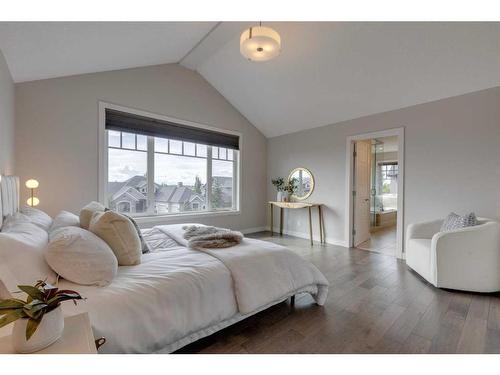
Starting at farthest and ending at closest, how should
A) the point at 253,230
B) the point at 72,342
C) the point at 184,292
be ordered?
1. the point at 253,230
2. the point at 184,292
3. the point at 72,342

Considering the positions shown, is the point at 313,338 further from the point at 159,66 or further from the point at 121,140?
the point at 159,66

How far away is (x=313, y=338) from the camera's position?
5.77ft

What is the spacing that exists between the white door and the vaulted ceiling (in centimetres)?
79

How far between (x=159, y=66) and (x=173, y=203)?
233cm

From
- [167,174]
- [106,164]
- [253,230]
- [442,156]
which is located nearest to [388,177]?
[442,156]

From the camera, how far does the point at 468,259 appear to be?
8.30 ft

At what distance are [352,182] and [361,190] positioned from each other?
1.23 feet

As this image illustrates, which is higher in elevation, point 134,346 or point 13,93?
point 13,93

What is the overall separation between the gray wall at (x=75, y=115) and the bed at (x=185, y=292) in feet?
4.11

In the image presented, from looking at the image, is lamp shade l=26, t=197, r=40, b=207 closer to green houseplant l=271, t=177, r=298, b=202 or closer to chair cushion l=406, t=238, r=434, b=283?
green houseplant l=271, t=177, r=298, b=202

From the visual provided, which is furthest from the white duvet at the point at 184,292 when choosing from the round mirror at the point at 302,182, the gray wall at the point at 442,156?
the round mirror at the point at 302,182

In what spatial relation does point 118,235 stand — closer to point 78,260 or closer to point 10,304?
point 78,260
